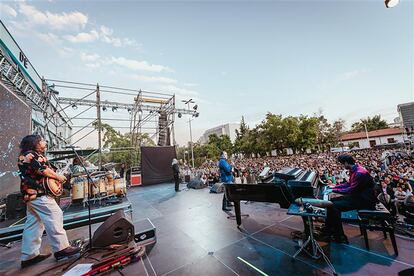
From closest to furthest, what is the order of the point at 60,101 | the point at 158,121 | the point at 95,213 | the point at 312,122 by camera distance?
the point at 95,213
the point at 60,101
the point at 158,121
the point at 312,122

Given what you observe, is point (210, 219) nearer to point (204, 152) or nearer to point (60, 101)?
point (60, 101)

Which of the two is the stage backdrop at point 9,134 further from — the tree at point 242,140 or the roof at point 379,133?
the roof at point 379,133

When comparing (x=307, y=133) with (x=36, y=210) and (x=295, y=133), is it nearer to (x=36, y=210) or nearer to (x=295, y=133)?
(x=295, y=133)

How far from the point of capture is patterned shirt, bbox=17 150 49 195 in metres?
2.10

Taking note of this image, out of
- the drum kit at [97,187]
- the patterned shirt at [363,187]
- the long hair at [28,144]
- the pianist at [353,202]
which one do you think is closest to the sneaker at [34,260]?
the long hair at [28,144]

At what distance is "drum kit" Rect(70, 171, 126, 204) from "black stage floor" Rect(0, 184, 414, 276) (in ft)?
4.37

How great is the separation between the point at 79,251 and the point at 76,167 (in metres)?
3.50

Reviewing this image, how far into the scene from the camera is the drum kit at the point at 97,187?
14.9 ft

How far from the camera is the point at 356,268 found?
186 cm

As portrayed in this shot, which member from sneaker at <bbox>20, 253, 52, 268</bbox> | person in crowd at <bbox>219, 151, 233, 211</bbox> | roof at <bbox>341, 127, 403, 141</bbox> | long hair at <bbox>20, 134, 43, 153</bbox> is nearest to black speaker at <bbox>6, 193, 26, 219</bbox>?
sneaker at <bbox>20, 253, 52, 268</bbox>

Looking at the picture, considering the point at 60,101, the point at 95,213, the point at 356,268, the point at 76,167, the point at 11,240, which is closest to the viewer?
the point at 356,268

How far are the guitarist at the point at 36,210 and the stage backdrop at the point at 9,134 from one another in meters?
2.22

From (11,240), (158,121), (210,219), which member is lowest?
(210,219)

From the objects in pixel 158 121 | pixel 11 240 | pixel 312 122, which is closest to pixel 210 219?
pixel 11 240
